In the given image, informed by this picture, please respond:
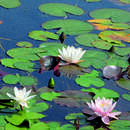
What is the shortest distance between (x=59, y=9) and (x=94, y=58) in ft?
5.43

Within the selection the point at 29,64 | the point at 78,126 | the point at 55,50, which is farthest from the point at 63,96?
the point at 55,50

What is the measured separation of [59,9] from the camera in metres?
5.66

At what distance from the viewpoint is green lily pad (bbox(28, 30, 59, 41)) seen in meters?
4.69

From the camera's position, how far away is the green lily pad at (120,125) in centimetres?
303

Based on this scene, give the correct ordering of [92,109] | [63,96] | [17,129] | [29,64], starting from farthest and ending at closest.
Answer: [29,64]
[63,96]
[92,109]
[17,129]

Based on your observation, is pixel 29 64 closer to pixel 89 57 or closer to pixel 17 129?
pixel 89 57

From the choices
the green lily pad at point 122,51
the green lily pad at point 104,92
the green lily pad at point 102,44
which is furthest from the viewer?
the green lily pad at point 102,44

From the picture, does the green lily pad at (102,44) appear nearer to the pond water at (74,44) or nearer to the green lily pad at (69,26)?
the pond water at (74,44)

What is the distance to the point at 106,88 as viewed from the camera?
372cm

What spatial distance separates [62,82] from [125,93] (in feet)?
2.04

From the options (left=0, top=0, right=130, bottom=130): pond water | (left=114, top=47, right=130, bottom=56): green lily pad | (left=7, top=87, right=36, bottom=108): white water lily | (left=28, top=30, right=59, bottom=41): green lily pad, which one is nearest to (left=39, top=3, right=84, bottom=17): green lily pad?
(left=0, top=0, right=130, bottom=130): pond water

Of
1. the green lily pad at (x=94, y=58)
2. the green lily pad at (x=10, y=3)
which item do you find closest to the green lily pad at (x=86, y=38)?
the green lily pad at (x=94, y=58)

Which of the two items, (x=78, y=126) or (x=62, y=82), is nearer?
(x=78, y=126)

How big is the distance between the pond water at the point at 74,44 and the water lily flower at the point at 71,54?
0.10 metres
